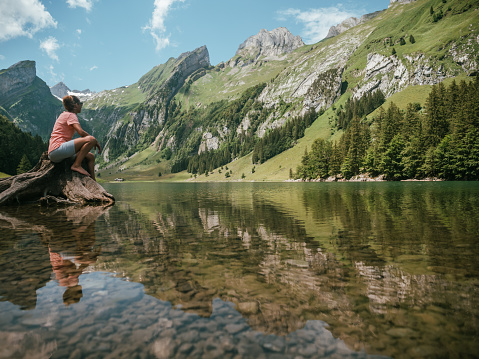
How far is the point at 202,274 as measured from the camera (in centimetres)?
613

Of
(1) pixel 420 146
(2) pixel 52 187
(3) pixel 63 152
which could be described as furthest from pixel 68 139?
(1) pixel 420 146

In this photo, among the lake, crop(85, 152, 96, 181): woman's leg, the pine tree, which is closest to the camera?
the lake

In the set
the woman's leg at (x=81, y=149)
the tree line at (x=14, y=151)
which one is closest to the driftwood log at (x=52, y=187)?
the woman's leg at (x=81, y=149)

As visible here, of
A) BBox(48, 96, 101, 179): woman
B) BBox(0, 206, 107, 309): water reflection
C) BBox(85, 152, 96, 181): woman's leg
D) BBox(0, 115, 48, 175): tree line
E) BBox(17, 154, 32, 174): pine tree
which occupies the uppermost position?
BBox(0, 115, 48, 175): tree line

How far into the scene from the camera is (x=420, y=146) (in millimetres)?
80125

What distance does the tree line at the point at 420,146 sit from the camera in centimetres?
6825

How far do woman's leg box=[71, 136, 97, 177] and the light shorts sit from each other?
361mm

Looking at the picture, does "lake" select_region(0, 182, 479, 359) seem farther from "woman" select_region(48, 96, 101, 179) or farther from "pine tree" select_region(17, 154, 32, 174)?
"pine tree" select_region(17, 154, 32, 174)

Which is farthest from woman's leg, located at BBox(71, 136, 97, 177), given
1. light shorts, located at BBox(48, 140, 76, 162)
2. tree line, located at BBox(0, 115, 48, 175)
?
tree line, located at BBox(0, 115, 48, 175)

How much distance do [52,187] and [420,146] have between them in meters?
96.4

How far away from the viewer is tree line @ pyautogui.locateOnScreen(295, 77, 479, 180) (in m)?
68.2

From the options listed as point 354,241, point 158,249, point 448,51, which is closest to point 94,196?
point 158,249

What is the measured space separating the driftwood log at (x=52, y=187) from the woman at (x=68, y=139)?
1165 mm

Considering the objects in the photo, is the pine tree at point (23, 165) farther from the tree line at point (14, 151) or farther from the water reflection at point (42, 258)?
the water reflection at point (42, 258)
